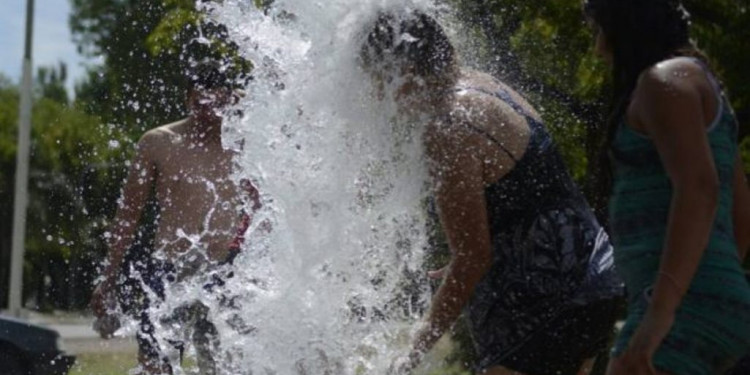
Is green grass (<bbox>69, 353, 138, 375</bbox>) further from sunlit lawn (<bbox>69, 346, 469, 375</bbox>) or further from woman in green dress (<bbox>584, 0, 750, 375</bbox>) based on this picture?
woman in green dress (<bbox>584, 0, 750, 375</bbox>)

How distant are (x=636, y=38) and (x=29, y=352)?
777 cm

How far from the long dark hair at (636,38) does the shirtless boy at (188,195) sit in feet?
8.48

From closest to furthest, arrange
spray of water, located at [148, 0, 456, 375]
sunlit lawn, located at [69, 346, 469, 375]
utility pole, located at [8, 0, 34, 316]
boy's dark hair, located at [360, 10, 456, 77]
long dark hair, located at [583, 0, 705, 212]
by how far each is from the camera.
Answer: long dark hair, located at [583, 0, 705, 212] < boy's dark hair, located at [360, 10, 456, 77] < spray of water, located at [148, 0, 456, 375] < sunlit lawn, located at [69, 346, 469, 375] < utility pole, located at [8, 0, 34, 316]

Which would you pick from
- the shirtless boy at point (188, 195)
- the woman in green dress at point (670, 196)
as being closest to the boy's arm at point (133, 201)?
the shirtless boy at point (188, 195)

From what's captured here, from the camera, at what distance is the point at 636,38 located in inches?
128

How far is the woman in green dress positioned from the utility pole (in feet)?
55.3

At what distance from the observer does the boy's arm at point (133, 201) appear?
6.02m

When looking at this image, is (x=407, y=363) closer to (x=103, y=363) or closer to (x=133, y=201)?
(x=133, y=201)

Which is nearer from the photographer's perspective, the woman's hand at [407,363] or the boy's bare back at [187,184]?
the woman's hand at [407,363]

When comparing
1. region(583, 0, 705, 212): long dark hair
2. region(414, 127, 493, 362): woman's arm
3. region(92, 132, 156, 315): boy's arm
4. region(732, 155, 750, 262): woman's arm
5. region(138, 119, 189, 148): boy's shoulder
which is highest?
region(583, 0, 705, 212): long dark hair

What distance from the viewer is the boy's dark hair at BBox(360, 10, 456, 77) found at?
404cm

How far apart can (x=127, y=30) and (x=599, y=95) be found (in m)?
4.58

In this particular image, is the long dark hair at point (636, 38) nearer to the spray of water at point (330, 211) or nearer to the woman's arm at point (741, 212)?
the woman's arm at point (741, 212)

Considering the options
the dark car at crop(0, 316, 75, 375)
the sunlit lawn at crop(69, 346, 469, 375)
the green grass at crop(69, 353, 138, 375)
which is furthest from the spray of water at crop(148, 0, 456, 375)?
the dark car at crop(0, 316, 75, 375)
